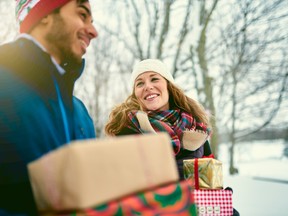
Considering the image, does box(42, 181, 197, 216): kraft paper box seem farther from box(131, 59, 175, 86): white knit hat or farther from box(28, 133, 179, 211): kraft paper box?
box(131, 59, 175, 86): white knit hat

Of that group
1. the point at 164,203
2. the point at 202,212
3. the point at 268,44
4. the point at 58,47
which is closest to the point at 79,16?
the point at 58,47

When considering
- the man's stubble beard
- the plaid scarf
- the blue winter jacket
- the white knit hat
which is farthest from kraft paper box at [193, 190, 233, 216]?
the man's stubble beard

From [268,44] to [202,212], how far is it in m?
6.88

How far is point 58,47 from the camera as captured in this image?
0.96m

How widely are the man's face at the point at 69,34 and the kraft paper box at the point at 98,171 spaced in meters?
0.39

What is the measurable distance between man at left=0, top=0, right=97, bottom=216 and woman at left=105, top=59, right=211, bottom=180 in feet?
4.27

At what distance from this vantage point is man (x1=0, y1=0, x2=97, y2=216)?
2.67ft

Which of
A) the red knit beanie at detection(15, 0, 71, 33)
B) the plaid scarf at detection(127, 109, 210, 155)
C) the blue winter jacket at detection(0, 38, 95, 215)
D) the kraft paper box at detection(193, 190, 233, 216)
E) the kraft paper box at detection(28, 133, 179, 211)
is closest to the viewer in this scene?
the kraft paper box at detection(28, 133, 179, 211)

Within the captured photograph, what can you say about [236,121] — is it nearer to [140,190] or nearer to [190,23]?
[190,23]

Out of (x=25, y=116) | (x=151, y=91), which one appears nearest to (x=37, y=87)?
(x=25, y=116)

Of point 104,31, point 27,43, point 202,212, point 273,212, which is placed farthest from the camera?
point 104,31

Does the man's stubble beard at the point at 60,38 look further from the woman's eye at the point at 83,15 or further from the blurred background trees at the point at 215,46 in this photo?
the blurred background trees at the point at 215,46

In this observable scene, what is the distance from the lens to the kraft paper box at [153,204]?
64 centimetres

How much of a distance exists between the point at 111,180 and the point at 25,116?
33 centimetres
